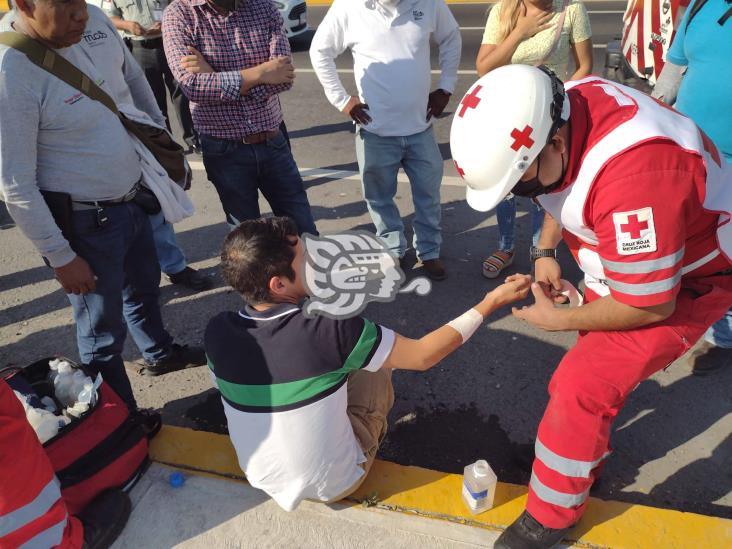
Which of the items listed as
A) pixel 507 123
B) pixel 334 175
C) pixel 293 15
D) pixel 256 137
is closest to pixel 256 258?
pixel 507 123

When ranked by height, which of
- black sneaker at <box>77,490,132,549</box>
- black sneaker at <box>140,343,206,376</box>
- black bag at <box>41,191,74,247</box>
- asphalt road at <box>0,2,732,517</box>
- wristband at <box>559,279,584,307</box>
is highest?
black bag at <box>41,191,74,247</box>

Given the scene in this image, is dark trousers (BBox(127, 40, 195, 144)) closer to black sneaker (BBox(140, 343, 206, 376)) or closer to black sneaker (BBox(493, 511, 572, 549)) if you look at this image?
black sneaker (BBox(140, 343, 206, 376))

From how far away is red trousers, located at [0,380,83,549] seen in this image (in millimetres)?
2061

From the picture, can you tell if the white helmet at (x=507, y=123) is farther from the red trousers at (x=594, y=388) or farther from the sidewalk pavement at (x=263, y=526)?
the sidewalk pavement at (x=263, y=526)

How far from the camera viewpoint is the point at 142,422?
287 centimetres

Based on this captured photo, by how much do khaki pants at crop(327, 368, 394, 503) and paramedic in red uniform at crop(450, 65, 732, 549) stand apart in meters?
0.66

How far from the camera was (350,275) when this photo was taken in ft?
9.98

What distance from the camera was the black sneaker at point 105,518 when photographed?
7.91 feet

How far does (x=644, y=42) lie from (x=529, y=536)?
4417mm

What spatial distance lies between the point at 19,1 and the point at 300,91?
6802 mm

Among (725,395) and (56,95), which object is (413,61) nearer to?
(56,95)

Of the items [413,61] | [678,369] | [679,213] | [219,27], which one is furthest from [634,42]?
[679,213]

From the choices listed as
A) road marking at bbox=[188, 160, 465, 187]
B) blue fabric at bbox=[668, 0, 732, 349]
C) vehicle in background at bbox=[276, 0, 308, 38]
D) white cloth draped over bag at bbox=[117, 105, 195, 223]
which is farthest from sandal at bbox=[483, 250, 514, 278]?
vehicle in background at bbox=[276, 0, 308, 38]

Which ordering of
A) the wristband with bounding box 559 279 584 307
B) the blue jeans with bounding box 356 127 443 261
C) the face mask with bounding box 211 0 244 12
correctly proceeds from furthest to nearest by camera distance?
the blue jeans with bounding box 356 127 443 261
the face mask with bounding box 211 0 244 12
the wristband with bounding box 559 279 584 307
